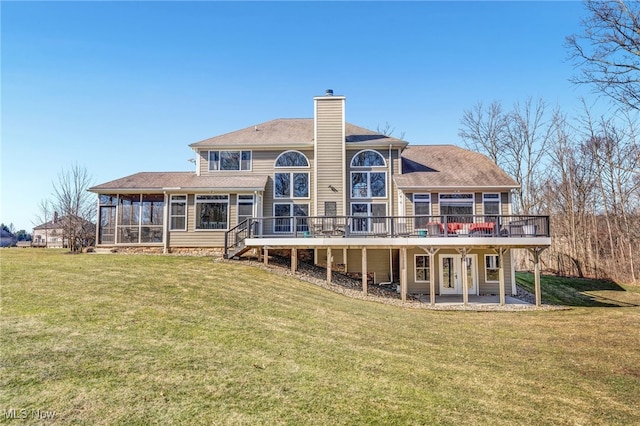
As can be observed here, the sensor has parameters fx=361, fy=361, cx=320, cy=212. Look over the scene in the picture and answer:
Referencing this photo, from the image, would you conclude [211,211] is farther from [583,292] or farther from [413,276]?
[583,292]

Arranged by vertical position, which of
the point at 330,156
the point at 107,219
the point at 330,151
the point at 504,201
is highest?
the point at 330,151

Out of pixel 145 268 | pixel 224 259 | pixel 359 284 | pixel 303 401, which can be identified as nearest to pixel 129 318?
pixel 303 401

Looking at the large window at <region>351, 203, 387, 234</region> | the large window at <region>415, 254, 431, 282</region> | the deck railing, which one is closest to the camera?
the deck railing

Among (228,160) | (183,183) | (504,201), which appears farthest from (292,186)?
(504,201)

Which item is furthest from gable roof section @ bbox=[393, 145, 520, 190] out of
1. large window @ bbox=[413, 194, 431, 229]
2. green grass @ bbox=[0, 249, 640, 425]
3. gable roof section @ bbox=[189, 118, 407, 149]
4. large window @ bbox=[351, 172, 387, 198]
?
green grass @ bbox=[0, 249, 640, 425]

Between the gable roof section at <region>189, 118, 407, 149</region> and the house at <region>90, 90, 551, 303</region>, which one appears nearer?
the house at <region>90, 90, 551, 303</region>

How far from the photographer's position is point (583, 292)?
19.4 m

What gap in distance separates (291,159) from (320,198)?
2.53 m

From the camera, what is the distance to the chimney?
1739 centimetres

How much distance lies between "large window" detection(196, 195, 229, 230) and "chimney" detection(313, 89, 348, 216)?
435cm

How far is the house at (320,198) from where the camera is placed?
16562 mm

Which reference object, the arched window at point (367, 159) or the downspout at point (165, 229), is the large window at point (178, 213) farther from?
the arched window at point (367, 159)

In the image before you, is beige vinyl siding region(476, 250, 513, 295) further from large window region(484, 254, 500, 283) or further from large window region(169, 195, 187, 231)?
large window region(169, 195, 187, 231)

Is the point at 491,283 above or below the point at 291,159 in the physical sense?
below
